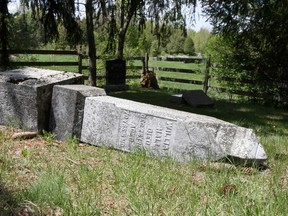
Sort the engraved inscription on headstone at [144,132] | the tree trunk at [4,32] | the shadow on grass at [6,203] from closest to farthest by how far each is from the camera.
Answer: the shadow on grass at [6,203], the engraved inscription on headstone at [144,132], the tree trunk at [4,32]

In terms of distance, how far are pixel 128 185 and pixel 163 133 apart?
142cm

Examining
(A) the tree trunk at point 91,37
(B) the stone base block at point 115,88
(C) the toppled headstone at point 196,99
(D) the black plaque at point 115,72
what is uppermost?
(A) the tree trunk at point 91,37

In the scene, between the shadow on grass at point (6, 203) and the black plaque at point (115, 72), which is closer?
the shadow on grass at point (6, 203)

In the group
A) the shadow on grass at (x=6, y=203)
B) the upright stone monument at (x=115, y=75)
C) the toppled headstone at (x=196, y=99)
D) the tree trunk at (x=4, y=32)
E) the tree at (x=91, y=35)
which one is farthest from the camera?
the upright stone monument at (x=115, y=75)

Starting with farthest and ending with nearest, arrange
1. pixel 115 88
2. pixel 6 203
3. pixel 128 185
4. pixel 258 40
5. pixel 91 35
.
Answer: pixel 115 88
pixel 258 40
pixel 91 35
pixel 128 185
pixel 6 203

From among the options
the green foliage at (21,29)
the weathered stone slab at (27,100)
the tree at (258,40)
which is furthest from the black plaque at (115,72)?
the weathered stone slab at (27,100)

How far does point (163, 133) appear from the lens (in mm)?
4363

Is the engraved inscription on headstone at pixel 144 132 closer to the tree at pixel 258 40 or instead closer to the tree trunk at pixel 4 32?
the tree trunk at pixel 4 32

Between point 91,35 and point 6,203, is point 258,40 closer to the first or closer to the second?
point 91,35

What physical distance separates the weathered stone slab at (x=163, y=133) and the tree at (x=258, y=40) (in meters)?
8.21

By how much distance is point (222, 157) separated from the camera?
13.0ft

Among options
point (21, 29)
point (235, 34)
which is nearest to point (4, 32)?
point (235, 34)

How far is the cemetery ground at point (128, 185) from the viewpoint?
2.55 meters

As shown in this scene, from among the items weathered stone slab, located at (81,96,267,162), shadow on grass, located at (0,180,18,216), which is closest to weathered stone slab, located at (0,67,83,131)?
weathered stone slab, located at (81,96,267,162)
